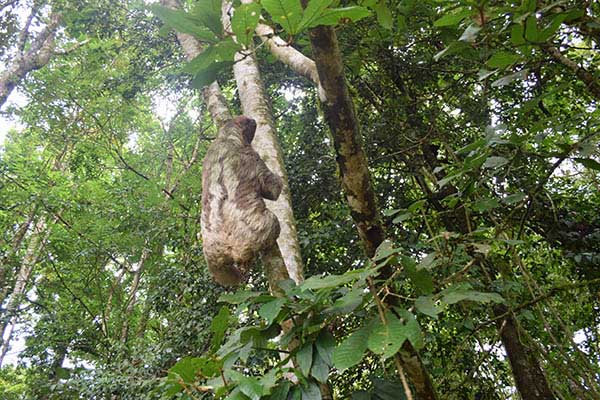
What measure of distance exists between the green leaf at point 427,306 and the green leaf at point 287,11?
2.31 ft

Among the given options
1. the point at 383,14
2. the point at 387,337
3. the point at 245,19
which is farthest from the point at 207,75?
the point at 387,337

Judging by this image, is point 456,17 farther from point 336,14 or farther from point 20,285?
point 20,285

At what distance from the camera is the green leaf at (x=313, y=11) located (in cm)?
82

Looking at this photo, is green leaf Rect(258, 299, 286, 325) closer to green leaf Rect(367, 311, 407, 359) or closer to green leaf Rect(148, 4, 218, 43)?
green leaf Rect(367, 311, 407, 359)

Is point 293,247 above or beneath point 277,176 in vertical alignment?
beneath

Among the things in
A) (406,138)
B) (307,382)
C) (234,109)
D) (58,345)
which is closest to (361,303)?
(307,382)

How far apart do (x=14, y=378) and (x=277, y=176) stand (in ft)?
35.5

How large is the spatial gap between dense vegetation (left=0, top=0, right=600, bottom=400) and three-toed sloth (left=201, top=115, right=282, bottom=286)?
1.17 ft

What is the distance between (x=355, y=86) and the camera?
376 cm

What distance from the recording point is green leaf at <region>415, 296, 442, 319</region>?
2.96ft

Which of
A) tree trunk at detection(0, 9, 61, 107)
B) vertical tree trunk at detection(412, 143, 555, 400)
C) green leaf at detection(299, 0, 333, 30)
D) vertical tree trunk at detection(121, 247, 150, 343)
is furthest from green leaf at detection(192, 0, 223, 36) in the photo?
tree trunk at detection(0, 9, 61, 107)

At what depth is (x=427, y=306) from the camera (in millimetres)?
938

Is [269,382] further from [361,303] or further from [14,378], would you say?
[14,378]

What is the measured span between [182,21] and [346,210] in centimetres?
303
